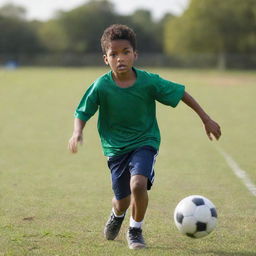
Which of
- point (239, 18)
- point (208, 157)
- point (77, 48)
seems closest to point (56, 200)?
point (208, 157)

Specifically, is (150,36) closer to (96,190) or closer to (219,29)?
(219,29)

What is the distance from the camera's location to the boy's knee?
5.00m

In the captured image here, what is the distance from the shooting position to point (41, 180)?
8328 mm

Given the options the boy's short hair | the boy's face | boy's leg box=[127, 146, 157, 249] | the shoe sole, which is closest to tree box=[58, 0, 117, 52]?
the boy's short hair

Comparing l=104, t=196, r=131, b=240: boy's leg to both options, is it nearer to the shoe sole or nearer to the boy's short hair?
the shoe sole

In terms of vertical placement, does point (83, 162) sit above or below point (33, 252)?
below

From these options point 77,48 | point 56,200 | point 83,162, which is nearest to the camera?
point 56,200

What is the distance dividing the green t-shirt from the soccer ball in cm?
59

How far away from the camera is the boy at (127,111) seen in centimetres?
522

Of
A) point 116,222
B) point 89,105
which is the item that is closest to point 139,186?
point 116,222

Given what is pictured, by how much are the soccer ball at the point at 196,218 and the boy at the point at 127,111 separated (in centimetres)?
34

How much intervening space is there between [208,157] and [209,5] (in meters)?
61.1

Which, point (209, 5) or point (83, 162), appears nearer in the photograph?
point (83, 162)

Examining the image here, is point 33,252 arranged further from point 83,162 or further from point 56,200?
point 83,162
